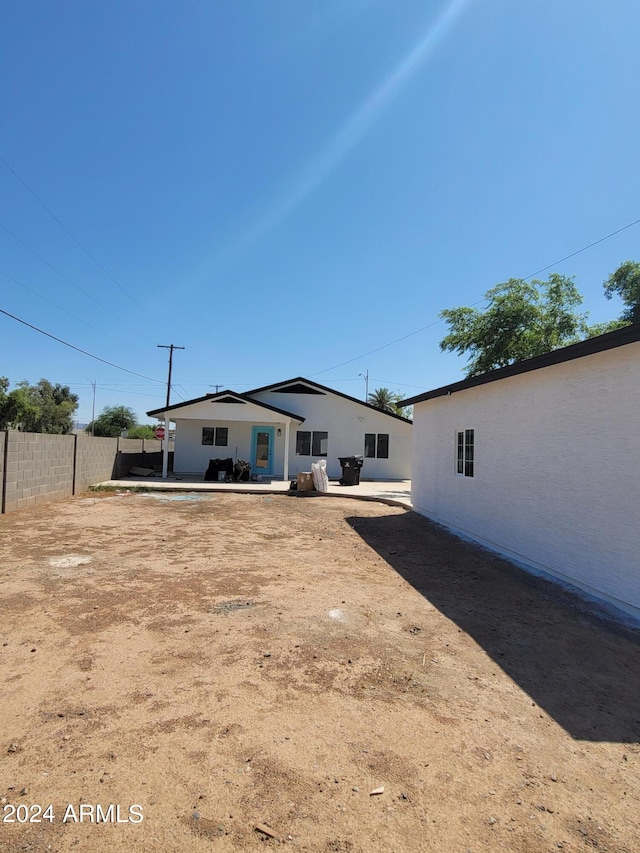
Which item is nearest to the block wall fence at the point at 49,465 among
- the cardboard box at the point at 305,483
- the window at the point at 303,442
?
the cardboard box at the point at 305,483

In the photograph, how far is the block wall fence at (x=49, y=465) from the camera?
9711mm

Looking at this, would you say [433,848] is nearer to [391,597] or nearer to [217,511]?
[391,597]

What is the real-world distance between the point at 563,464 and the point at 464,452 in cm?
319

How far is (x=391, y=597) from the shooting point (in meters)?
4.93

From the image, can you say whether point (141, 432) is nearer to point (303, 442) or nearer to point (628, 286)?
point (303, 442)

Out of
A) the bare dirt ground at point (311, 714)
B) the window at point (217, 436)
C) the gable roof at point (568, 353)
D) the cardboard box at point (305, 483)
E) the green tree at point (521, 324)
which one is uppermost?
the green tree at point (521, 324)

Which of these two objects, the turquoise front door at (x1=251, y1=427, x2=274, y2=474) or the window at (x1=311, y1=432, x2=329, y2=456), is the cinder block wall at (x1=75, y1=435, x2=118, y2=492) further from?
the window at (x1=311, y1=432, x2=329, y2=456)

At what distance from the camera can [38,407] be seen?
38781 millimetres

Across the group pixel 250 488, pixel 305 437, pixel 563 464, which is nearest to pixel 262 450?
pixel 305 437

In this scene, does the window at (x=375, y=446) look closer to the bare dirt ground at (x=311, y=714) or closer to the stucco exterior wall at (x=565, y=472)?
the stucco exterior wall at (x=565, y=472)

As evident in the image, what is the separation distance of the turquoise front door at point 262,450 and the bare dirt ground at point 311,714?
14555mm

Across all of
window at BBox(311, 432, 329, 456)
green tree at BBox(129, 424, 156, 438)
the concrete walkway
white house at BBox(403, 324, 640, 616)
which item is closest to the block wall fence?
the concrete walkway

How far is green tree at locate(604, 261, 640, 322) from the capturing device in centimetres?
1947

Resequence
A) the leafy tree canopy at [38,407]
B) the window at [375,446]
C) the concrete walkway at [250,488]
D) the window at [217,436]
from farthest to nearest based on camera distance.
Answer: the leafy tree canopy at [38,407] → the window at [375,446] → the window at [217,436] → the concrete walkway at [250,488]
